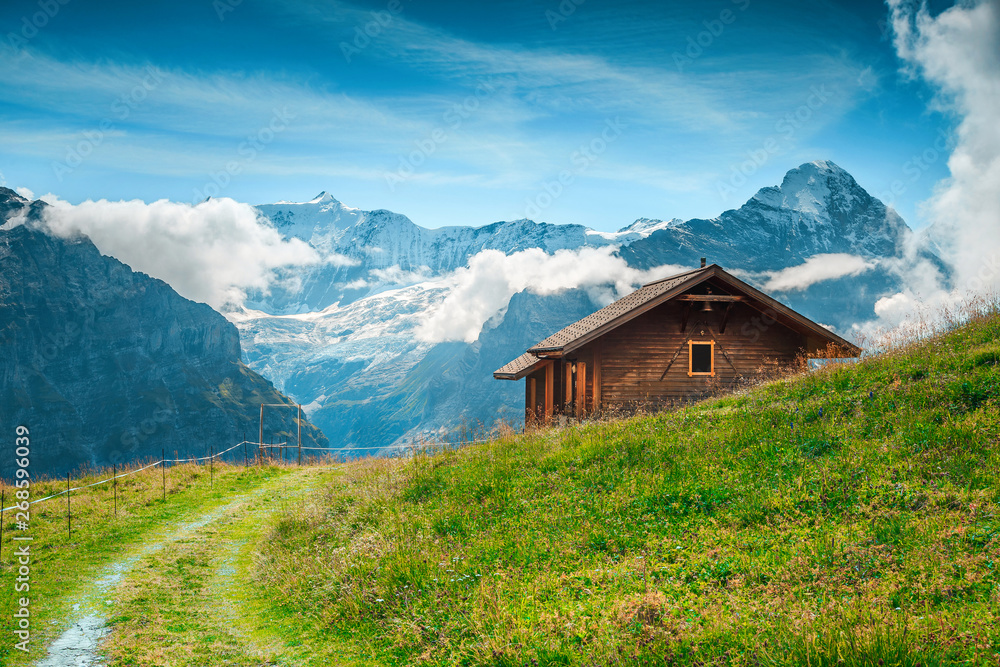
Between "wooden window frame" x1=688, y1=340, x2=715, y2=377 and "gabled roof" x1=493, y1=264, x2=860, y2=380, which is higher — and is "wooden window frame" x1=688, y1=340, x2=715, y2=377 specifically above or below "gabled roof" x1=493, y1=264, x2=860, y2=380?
below

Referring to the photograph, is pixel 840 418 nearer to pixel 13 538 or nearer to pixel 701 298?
pixel 701 298

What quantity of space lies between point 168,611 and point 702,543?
7.65 metres

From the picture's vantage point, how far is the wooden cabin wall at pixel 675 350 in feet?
81.4

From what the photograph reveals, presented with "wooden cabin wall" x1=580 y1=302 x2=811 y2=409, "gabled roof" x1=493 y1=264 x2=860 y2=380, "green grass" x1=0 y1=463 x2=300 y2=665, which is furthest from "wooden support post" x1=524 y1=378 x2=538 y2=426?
"green grass" x1=0 y1=463 x2=300 y2=665

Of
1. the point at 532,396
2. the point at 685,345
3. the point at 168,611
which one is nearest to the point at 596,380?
the point at 685,345

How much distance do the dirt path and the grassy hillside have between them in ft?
2.39

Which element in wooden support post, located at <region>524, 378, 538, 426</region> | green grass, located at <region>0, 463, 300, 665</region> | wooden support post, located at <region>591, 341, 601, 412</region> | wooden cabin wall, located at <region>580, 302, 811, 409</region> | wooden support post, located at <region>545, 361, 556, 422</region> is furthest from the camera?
wooden support post, located at <region>524, 378, 538, 426</region>

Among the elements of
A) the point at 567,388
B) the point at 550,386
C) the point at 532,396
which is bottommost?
the point at 532,396

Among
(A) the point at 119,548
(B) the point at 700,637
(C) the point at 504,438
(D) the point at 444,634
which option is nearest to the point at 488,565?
(D) the point at 444,634

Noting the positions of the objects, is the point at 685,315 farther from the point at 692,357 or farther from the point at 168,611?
the point at 168,611

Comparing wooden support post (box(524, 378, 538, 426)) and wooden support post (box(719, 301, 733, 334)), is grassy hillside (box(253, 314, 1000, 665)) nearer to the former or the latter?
wooden support post (box(719, 301, 733, 334))

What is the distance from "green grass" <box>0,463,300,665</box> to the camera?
8555 millimetres

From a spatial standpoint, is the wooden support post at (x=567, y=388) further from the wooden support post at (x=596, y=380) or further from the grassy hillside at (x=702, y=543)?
the grassy hillside at (x=702, y=543)

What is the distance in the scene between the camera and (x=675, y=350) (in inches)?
993
